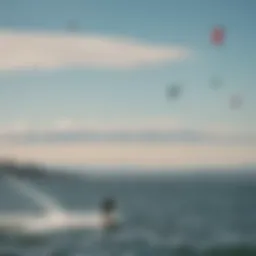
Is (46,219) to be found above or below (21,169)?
below

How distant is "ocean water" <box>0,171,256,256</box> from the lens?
3609 millimetres

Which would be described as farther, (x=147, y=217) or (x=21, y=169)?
(x=147, y=217)

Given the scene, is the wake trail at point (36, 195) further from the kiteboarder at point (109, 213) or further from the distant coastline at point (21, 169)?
the kiteboarder at point (109, 213)

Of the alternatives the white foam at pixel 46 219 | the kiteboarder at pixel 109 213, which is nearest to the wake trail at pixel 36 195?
the white foam at pixel 46 219

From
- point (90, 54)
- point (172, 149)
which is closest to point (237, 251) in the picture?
point (172, 149)

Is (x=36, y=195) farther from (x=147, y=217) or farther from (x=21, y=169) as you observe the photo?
(x=147, y=217)

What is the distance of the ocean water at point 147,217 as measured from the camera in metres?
3.61

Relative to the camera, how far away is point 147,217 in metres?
3.80

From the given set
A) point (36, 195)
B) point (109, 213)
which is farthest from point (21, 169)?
point (109, 213)

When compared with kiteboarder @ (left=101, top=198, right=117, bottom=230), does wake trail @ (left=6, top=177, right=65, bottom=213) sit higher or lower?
higher

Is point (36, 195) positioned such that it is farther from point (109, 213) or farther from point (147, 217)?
point (147, 217)

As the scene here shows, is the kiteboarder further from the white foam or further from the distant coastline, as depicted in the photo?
the distant coastline

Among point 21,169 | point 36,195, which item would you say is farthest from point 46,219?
point 21,169

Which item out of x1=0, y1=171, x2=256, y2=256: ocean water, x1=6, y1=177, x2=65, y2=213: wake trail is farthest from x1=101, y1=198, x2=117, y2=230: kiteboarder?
x1=6, y1=177, x2=65, y2=213: wake trail
